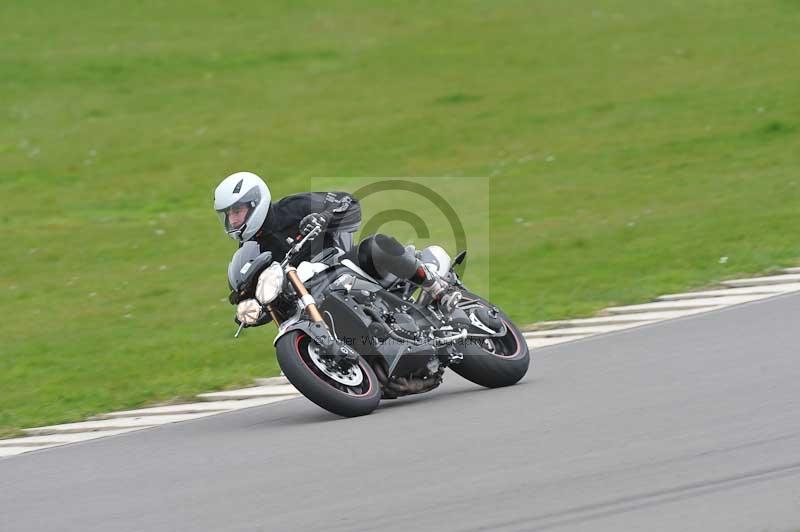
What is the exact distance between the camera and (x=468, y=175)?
20.6 metres

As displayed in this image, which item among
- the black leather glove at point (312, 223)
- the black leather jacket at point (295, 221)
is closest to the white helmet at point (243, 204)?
the black leather jacket at point (295, 221)

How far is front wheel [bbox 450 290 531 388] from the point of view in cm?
896

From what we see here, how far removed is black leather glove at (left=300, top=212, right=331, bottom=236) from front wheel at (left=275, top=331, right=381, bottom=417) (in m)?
0.76

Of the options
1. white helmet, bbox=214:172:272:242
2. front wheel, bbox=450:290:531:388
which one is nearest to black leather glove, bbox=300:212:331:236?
white helmet, bbox=214:172:272:242

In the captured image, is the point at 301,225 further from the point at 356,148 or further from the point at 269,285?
the point at 356,148

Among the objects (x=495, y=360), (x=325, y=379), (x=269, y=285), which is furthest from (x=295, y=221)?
(x=495, y=360)

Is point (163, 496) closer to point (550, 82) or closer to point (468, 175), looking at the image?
point (468, 175)

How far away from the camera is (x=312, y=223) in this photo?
8.62 meters

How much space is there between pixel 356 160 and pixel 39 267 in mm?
6935

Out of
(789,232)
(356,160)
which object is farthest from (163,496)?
(356,160)

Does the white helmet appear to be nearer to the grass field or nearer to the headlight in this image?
the headlight

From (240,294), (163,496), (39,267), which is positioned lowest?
(39,267)

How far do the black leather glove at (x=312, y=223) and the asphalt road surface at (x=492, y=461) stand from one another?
1.24 m

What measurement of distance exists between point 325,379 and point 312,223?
1.05 m
